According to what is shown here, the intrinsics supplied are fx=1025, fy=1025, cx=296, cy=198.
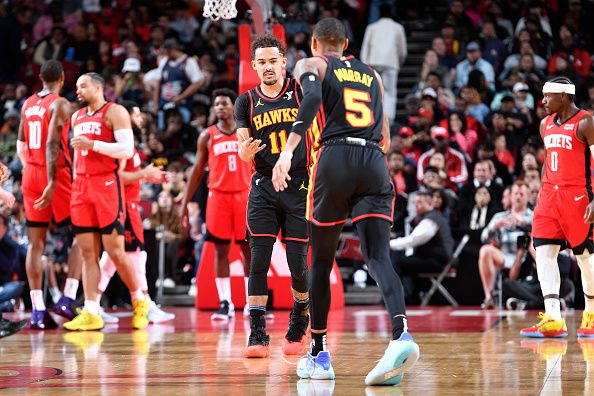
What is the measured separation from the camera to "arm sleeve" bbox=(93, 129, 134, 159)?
375 inches

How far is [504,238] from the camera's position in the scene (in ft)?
43.0

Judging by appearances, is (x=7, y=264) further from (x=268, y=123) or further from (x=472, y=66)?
(x=472, y=66)

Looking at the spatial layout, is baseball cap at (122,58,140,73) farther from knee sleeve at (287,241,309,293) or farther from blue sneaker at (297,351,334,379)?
blue sneaker at (297,351,334,379)

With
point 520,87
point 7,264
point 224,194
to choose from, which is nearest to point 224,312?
point 224,194

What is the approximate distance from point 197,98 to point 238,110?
404 inches

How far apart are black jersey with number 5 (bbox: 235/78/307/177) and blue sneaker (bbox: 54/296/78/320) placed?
387cm

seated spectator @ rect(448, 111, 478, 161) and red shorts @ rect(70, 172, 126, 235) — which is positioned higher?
seated spectator @ rect(448, 111, 478, 161)

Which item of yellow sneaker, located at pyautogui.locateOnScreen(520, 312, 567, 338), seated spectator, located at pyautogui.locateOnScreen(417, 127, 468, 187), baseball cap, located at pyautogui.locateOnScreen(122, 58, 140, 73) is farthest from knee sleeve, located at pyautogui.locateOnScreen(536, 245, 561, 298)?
baseball cap, located at pyautogui.locateOnScreen(122, 58, 140, 73)

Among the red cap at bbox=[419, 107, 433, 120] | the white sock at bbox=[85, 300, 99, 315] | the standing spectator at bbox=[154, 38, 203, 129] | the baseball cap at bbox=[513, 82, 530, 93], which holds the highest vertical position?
the standing spectator at bbox=[154, 38, 203, 129]

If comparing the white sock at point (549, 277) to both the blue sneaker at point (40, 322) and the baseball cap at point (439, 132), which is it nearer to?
the blue sneaker at point (40, 322)

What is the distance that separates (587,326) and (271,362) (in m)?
3.28

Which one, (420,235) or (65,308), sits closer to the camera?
(65,308)

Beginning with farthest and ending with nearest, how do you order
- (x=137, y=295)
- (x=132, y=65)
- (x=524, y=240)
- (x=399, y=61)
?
(x=132, y=65) < (x=399, y=61) < (x=524, y=240) < (x=137, y=295)

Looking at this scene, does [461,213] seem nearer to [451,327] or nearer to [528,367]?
[451,327]
